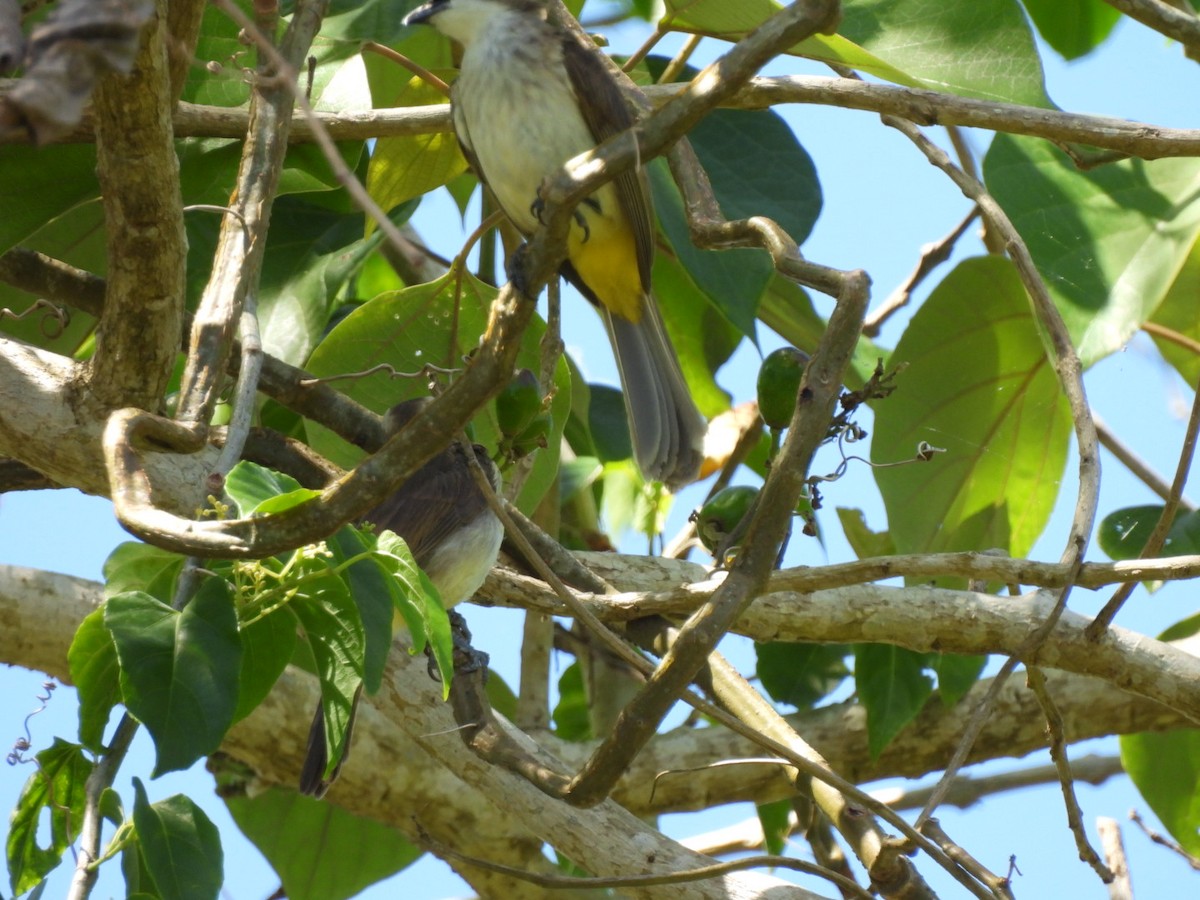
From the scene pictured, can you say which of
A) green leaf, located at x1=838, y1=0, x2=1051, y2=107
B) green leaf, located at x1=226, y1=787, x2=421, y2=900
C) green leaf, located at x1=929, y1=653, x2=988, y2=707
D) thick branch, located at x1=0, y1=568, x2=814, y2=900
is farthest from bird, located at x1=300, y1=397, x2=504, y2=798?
green leaf, located at x1=838, y1=0, x2=1051, y2=107

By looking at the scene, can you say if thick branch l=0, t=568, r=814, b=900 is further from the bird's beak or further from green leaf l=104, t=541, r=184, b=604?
the bird's beak

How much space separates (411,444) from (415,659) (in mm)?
1037

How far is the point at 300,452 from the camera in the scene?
238 cm

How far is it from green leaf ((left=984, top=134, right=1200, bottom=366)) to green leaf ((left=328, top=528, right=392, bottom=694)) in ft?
4.92

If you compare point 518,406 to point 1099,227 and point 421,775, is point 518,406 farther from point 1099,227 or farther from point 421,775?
point 1099,227

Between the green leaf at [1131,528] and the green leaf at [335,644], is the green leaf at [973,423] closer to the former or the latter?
the green leaf at [1131,528]

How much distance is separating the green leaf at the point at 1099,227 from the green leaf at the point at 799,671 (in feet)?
4.10

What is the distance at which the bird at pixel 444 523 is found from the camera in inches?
101

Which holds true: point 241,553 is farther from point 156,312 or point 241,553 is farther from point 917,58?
point 917,58

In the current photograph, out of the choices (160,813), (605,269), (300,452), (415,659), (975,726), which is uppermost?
(605,269)

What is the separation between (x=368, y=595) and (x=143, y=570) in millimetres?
312

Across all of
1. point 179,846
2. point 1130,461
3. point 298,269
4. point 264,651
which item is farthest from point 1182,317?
point 179,846

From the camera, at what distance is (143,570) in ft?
4.76

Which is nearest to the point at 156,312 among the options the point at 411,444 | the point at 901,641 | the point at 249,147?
the point at 249,147
